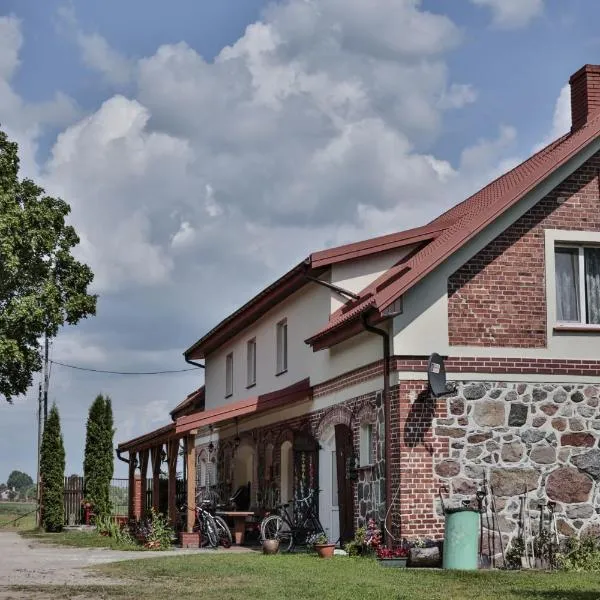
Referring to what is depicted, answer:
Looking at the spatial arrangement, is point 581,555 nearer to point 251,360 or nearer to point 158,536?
point 158,536

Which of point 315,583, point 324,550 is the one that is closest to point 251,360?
point 324,550

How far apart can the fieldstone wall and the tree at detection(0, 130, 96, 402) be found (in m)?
16.3

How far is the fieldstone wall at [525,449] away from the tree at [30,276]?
53.6 feet

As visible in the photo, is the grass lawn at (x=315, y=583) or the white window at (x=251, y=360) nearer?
the grass lawn at (x=315, y=583)

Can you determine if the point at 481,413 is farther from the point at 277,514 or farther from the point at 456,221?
the point at 277,514

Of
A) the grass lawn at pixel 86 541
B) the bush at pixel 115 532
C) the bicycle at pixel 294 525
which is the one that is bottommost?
the grass lawn at pixel 86 541

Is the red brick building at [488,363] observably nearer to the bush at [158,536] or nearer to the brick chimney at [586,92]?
the brick chimney at [586,92]

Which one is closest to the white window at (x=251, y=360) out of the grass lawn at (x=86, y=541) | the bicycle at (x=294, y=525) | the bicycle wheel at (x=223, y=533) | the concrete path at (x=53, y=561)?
the grass lawn at (x=86, y=541)

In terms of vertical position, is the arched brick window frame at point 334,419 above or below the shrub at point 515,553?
above

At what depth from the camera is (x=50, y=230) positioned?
106 ft

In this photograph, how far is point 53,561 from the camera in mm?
18750

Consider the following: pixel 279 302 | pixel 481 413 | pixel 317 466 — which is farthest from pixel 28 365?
pixel 481 413

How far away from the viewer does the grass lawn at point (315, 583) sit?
1293cm

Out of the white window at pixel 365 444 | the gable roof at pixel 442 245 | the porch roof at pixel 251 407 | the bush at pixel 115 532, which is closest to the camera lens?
the gable roof at pixel 442 245
